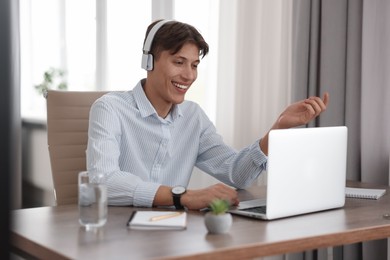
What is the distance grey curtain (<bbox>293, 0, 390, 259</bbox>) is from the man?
94cm

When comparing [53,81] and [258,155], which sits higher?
[53,81]

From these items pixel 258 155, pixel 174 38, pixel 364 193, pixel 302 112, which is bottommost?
pixel 364 193

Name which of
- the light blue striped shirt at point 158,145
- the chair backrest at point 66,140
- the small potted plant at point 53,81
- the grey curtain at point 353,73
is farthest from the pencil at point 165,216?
the small potted plant at point 53,81

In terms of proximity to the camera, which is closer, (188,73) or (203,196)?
(203,196)

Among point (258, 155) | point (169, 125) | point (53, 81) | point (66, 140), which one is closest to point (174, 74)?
point (169, 125)

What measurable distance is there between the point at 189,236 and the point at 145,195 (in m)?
0.34

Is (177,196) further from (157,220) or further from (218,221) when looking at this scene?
(218,221)

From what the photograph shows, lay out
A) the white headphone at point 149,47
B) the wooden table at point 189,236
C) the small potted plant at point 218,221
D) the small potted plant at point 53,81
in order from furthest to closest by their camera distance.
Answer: the small potted plant at point 53,81 < the white headphone at point 149,47 < the small potted plant at point 218,221 < the wooden table at point 189,236

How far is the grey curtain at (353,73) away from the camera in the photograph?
8.36ft

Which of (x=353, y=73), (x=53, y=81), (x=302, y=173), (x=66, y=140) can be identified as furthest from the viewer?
(x=53, y=81)

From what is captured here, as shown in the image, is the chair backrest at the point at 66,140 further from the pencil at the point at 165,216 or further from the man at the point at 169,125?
the pencil at the point at 165,216

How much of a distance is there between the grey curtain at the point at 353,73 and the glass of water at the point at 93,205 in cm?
169

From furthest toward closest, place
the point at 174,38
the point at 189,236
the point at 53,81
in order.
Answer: the point at 53,81 < the point at 174,38 < the point at 189,236

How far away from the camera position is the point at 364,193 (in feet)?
5.66
